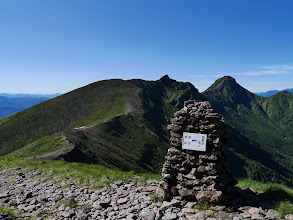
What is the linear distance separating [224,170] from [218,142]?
2242mm

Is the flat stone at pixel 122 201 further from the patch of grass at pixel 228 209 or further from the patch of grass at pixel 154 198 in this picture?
the patch of grass at pixel 228 209

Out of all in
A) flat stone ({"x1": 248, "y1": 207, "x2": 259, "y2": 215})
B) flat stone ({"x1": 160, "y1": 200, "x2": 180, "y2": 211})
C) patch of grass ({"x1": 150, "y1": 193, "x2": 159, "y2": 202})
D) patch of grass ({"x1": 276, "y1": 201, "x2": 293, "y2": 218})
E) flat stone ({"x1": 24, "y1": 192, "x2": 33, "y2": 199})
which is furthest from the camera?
flat stone ({"x1": 24, "y1": 192, "x2": 33, "y2": 199})

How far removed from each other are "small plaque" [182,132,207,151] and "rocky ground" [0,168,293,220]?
11.3 ft

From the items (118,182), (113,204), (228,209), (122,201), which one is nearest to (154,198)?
(122,201)

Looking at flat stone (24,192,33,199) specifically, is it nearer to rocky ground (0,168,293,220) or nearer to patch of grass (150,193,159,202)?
rocky ground (0,168,293,220)

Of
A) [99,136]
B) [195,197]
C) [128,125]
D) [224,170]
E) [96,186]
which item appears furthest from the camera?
[128,125]

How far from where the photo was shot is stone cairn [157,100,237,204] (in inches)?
501

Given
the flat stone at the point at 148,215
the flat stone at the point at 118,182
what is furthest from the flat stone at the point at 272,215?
the flat stone at the point at 118,182

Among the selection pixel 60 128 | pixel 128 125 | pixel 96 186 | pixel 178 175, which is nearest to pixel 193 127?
pixel 178 175

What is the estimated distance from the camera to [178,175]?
1408cm

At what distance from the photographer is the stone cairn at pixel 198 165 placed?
12.7 m

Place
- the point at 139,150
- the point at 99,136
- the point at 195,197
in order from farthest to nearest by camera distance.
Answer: the point at 139,150 < the point at 99,136 < the point at 195,197

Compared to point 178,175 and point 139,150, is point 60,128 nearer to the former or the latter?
point 139,150

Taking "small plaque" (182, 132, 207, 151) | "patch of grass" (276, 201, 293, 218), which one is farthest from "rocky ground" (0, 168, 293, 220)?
"small plaque" (182, 132, 207, 151)
